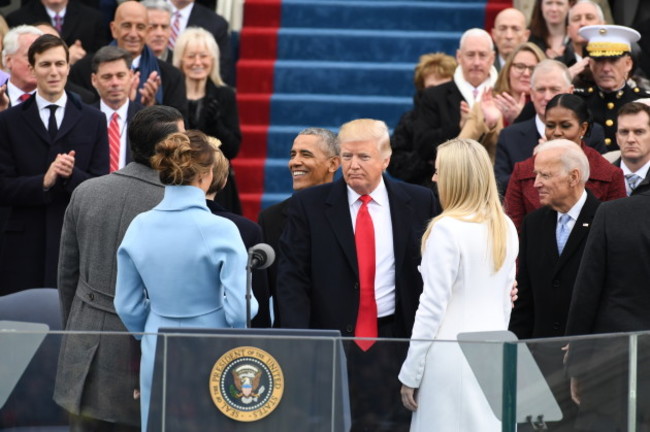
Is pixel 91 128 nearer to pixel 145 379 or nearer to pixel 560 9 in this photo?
pixel 145 379

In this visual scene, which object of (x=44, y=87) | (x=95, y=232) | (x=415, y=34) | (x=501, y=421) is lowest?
(x=501, y=421)

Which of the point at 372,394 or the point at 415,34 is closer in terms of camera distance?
the point at 372,394

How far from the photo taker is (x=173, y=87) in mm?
9969

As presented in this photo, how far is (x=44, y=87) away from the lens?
27.4ft

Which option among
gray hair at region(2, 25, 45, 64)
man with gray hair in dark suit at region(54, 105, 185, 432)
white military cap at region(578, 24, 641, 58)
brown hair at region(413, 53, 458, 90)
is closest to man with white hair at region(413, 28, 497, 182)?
brown hair at region(413, 53, 458, 90)

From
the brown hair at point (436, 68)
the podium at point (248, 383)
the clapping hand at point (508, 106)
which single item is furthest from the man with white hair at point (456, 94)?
the podium at point (248, 383)

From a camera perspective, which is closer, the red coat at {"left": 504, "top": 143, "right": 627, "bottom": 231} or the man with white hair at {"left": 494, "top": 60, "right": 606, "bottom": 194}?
the red coat at {"left": 504, "top": 143, "right": 627, "bottom": 231}

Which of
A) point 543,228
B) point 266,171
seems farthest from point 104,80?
point 543,228

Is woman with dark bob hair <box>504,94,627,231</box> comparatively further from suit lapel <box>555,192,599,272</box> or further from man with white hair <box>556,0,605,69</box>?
man with white hair <box>556,0,605,69</box>

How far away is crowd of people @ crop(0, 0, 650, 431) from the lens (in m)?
5.59

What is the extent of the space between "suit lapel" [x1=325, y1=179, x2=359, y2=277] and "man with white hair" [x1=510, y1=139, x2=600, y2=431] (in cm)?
104

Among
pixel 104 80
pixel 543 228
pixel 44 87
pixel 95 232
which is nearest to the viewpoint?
pixel 95 232

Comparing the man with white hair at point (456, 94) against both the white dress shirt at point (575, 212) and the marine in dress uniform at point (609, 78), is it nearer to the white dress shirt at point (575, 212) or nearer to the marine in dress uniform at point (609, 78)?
the marine in dress uniform at point (609, 78)

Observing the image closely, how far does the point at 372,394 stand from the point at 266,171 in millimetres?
5956
